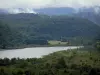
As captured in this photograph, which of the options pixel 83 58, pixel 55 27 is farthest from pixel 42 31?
pixel 83 58

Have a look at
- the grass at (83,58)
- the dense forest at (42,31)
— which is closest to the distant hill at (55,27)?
the dense forest at (42,31)

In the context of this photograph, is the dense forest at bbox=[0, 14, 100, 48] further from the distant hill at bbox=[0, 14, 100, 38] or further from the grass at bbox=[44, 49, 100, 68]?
the grass at bbox=[44, 49, 100, 68]

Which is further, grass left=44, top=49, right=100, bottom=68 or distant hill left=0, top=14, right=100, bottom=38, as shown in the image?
distant hill left=0, top=14, right=100, bottom=38

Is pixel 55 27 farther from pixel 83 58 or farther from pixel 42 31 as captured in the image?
pixel 83 58

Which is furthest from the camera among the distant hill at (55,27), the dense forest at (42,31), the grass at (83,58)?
the distant hill at (55,27)

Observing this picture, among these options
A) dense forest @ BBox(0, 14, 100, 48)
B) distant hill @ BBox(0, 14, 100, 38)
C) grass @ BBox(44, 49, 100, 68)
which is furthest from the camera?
distant hill @ BBox(0, 14, 100, 38)

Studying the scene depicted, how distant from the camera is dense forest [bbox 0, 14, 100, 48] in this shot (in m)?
86.8

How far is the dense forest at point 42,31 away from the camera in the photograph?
3415 inches

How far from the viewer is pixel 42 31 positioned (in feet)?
347

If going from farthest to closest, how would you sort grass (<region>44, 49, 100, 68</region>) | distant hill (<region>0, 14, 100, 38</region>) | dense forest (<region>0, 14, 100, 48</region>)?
distant hill (<region>0, 14, 100, 38</region>) < dense forest (<region>0, 14, 100, 48</region>) < grass (<region>44, 49, 100, 68</region>)

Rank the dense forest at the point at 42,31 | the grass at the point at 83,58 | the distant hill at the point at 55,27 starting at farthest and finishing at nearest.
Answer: the distant hill at the point at 55,27 → the dense forest at the point at 42,31 → the grass at the point at 83,58

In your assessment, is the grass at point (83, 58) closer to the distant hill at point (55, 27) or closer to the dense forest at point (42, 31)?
the dense forest at point (42, 31)

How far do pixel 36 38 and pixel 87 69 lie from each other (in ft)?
187

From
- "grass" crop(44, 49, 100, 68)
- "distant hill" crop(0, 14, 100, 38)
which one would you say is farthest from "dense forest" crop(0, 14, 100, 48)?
"grass" crop(44, 49, 100, 68)
